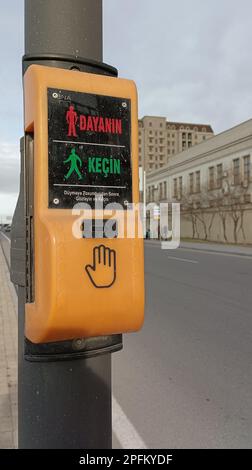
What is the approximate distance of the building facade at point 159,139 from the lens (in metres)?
132

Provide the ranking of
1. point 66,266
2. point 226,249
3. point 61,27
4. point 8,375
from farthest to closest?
point 226,249 → point 8,375 → point 61,27 → point 66,266

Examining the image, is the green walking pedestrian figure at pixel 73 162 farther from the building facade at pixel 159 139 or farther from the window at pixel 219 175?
the building facade at pixel 159 139

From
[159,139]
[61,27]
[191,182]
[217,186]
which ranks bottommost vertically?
[61,27]

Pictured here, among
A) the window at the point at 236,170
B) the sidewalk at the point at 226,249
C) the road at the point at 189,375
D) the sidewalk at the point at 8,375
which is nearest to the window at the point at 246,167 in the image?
the window at the point at 236,170

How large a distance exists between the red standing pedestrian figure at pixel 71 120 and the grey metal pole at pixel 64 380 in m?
0.28

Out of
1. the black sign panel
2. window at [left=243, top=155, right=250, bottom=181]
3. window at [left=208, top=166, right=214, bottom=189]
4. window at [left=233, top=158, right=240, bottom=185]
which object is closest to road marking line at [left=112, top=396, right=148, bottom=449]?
the black sign panel

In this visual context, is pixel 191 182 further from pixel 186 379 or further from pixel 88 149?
pixel 88 149

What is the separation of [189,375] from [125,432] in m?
1.54

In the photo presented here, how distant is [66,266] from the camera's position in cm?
150

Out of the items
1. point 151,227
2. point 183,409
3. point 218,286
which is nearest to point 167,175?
point 151,227

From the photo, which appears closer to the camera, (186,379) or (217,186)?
(186,379)

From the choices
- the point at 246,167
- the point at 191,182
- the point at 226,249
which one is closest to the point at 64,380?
the point at 226,249

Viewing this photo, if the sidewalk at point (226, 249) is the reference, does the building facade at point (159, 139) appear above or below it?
above
